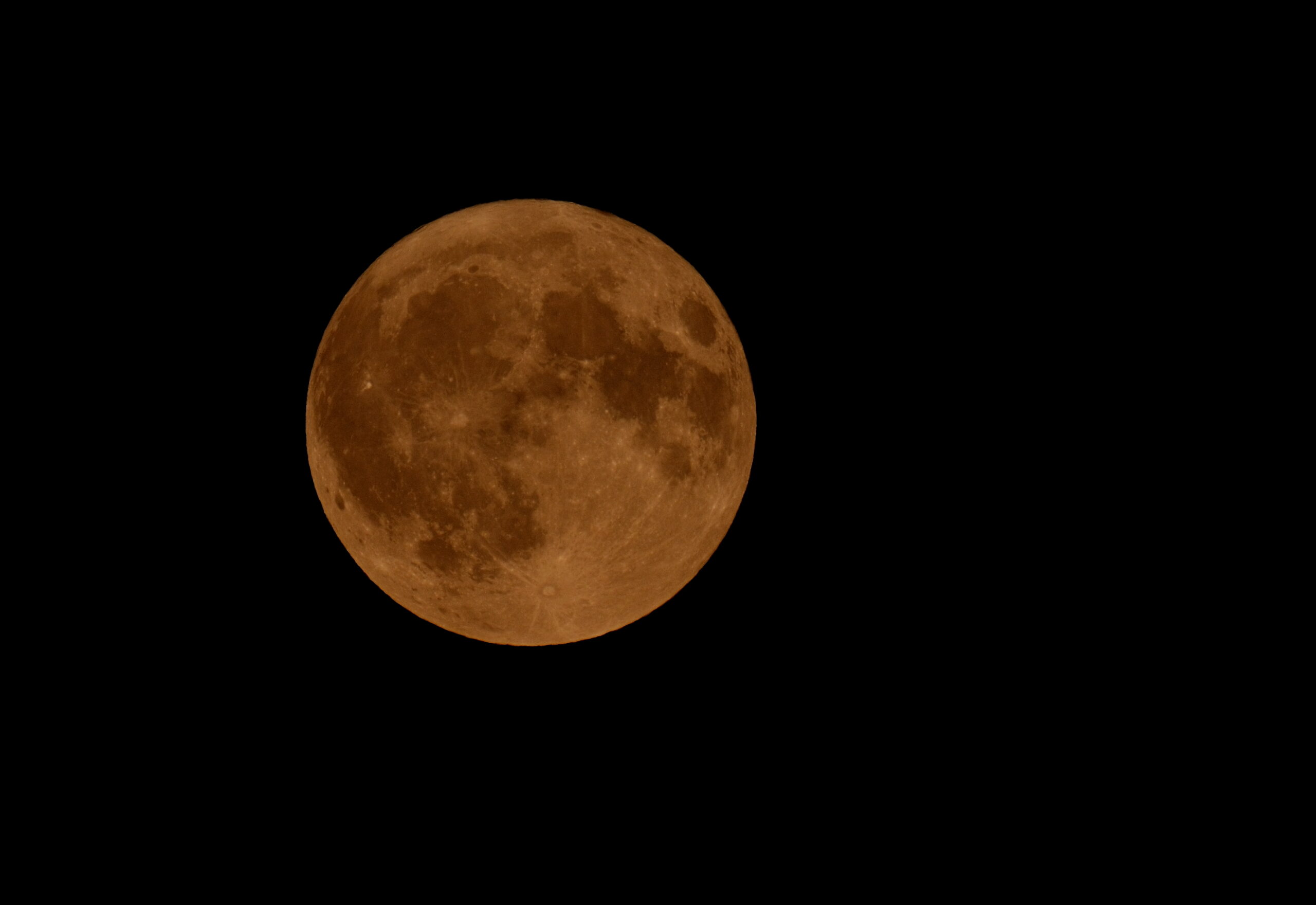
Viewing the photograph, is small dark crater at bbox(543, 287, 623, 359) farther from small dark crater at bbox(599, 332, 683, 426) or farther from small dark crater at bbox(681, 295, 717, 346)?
small dark crater at bbox(681, 295, 717, 346)

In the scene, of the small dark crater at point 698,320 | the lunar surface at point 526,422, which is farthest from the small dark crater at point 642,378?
the small dark crater at point 698,320

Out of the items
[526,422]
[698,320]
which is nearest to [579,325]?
[526,422]

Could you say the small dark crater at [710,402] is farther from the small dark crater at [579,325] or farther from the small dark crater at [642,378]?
the small dark crater at [579,325]

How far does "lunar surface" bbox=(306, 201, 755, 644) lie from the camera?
10.8 feet

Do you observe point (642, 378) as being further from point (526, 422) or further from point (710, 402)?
point (526, 422)

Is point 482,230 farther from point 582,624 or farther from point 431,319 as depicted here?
point 582,624

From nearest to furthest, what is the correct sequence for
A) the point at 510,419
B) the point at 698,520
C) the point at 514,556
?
the point at 510,419 → the point at 514,556 → the point at 698,520

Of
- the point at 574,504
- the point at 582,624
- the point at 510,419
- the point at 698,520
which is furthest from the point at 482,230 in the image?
the point at 582,624

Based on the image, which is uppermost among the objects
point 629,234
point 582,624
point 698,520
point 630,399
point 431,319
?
point 629,234

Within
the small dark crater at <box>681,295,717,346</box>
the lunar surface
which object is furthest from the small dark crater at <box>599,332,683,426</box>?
the small dark crater at <box>681,295,717,346</box>

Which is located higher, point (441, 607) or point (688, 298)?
point (688, 298)

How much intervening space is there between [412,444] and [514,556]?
686 millimetres

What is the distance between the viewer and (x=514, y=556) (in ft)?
11.4

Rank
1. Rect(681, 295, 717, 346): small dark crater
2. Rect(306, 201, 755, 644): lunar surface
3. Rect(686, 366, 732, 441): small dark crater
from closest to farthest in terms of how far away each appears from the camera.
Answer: Rect(306, 201, 755, 644): lunar surface < Rect(686, 366, 732, 441): small dark crater < Rect(681, 295, 717, 346): small dark crater
